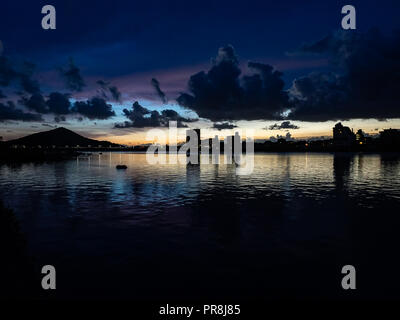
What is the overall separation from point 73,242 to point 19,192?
37503 mm

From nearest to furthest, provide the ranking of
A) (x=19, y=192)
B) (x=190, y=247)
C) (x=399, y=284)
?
1. (x=399, y=284)
2. (x=190, y=247)
3. (x=19, y=192)

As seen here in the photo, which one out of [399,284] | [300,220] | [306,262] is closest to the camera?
[399,284]

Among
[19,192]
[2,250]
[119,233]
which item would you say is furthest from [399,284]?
[19,192]

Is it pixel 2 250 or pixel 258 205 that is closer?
pixel 2 250

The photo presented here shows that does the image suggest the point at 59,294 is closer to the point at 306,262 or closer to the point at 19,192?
the point at 306,262

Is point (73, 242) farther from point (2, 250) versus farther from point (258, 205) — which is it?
point (258, 205)

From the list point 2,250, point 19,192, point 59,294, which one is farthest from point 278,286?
point 19,192

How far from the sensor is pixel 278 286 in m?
16.1

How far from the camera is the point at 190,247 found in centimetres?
2214

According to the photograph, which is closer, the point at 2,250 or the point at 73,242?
the point at 2,250

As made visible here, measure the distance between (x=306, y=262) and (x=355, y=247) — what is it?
5.94 metres

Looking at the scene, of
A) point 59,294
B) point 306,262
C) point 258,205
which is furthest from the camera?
point 258,205
